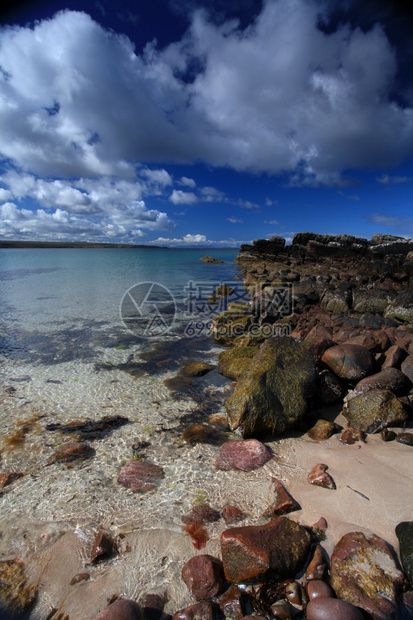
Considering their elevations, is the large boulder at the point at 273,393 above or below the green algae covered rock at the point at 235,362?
above

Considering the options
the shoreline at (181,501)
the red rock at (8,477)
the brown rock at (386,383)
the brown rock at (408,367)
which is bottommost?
the red rock at (8,477)

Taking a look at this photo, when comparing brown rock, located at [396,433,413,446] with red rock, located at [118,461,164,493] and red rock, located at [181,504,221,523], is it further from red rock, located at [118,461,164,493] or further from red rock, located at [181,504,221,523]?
red rock, located at [118,461,164,493]

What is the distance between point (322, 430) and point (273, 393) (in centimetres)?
118

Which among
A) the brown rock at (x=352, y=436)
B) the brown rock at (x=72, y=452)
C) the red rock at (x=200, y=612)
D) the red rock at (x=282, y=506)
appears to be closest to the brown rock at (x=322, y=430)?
the brown rock at (x=352, y=436)

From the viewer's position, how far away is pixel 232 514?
3.91 metres

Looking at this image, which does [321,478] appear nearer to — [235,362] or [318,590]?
[318,590]

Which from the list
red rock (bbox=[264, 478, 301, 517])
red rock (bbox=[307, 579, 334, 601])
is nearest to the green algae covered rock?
red rock (bbox=[264, 478, 301, 517])

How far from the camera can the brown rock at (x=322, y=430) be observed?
18.4 feet

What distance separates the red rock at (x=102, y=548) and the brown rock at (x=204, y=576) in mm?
938

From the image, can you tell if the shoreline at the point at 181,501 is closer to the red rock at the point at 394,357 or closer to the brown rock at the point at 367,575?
the brown rock at the point at 367,575

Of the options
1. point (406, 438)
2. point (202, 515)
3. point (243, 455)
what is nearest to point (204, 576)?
point (202, 515)

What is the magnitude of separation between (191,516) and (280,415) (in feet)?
8.46

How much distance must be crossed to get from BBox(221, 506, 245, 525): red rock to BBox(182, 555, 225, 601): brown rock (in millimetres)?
575

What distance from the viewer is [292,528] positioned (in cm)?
342
